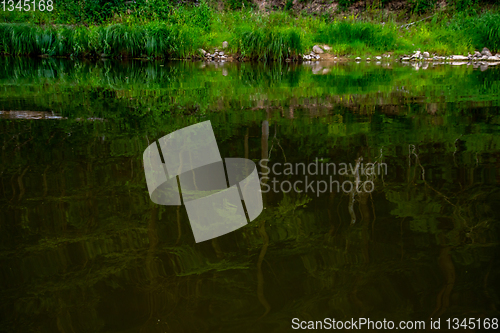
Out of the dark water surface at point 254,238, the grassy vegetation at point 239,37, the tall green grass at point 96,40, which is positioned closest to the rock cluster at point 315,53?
the grassy vegetation at point 239,37

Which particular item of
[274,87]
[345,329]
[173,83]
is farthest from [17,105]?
[345,329]

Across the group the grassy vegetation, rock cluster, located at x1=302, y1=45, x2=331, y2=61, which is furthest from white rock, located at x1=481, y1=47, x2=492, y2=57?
rock cluster, located at x1=302, y1=45, x2=331, y2=61

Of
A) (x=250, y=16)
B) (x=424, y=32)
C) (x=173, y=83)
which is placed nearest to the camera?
(x=173, y=83)

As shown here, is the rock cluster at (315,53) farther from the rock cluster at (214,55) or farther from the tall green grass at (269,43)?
the rock cluster at (214,55)

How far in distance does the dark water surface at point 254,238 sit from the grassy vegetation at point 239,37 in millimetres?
8591

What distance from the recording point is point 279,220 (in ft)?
5.01

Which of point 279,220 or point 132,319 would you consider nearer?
point 132,319

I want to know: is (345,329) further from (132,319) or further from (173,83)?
(173,83)

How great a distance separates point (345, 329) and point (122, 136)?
203 centimetres

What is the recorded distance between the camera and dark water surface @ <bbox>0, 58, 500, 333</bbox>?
1025mm

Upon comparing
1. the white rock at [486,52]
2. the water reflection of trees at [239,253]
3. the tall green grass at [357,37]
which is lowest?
the water reflection of trees at [239,253]

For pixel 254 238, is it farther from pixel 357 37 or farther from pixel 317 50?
pixel 357 37

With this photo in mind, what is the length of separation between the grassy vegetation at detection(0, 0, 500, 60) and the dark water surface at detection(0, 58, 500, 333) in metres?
8.59

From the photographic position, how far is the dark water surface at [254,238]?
1025 millimetres
